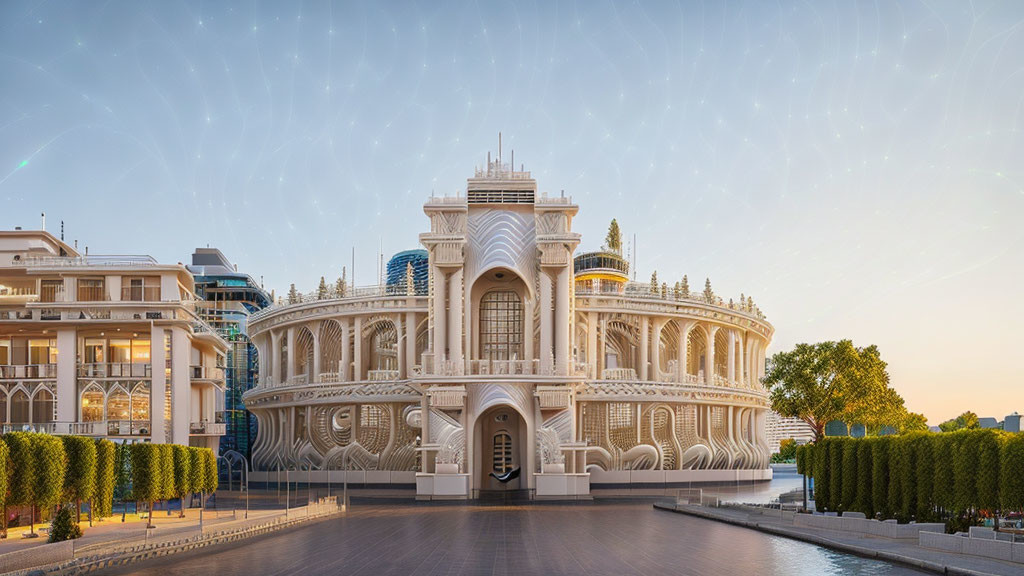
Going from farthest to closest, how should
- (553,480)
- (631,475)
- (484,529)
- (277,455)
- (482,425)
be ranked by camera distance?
(277,455) < (631,475) < (482,425) < (553,480) < (484,529)

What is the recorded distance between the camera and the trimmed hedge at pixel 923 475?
32688 mm

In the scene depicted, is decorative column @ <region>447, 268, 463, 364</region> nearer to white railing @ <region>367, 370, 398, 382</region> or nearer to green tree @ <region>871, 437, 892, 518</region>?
white railing @ <region>367, 370, 398, 382</region>

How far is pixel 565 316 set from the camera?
68.7m

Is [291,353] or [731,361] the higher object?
[291,353]

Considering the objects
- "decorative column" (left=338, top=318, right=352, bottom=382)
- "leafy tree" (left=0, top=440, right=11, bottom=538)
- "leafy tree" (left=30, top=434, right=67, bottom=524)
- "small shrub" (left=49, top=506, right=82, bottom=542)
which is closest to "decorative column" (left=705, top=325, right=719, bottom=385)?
"decorative column" (left=338, top=318, right=352, bottom=382)

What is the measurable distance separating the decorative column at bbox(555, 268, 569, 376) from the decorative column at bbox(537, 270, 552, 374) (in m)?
0.62

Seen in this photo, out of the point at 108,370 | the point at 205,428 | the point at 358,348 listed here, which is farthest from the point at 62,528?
the point at 358,348

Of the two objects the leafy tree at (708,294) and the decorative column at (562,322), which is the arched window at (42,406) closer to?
the decorative column at (562,322)

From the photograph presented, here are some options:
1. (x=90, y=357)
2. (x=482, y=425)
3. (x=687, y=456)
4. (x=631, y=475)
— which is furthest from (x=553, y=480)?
(x=90, y=357)

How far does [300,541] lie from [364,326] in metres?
47.0

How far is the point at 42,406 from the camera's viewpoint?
63.3m

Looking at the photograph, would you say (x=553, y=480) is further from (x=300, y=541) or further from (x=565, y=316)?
(x=300, y=541)

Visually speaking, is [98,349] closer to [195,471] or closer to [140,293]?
[140,293]

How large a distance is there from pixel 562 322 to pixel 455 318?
22.5ft
